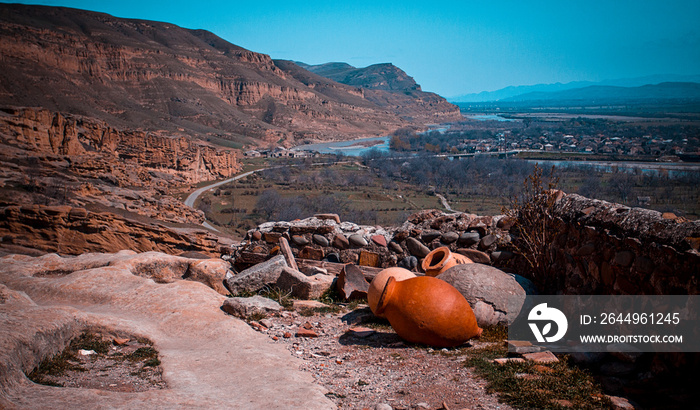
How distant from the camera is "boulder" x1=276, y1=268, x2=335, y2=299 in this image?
293 inches

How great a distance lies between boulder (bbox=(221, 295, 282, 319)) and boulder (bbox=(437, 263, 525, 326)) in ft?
8.81

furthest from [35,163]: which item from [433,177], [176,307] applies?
[433,177]

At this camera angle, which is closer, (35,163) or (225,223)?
(35,163)

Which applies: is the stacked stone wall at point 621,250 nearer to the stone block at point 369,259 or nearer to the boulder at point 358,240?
the stone block at point 369,259

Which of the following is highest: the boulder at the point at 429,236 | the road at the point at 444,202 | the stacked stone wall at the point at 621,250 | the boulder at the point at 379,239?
the stacked stone wall at the point at 621,250

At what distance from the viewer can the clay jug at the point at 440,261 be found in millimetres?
6641

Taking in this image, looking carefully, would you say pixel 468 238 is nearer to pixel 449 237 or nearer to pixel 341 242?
pixel 449 237

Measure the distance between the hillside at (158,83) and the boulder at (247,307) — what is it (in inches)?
2132

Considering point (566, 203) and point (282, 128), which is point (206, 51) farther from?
point (566, 203)

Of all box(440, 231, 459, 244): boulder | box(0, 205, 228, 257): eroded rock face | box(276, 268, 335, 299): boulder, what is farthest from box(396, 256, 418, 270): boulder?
box(0, 205, 228, 257): eroded rock face

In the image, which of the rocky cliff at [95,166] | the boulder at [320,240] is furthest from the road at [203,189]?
the boulder at [320,240]

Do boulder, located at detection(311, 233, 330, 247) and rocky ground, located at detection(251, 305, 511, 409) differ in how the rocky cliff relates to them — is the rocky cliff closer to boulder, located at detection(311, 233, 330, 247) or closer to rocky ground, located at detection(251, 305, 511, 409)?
boulder, located at detection(311, 233, 330, 247)

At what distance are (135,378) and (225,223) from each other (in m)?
29.2

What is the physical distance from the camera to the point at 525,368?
13.7 ft
